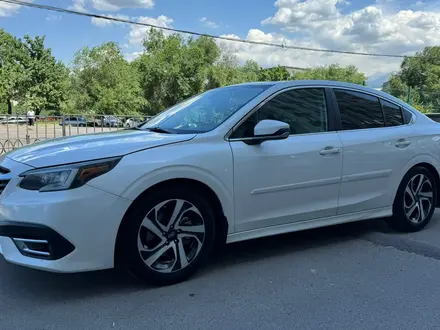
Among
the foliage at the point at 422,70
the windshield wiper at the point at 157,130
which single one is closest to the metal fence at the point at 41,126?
the windshield wiper at the point at 157,130

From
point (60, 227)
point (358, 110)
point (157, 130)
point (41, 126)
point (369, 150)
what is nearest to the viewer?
point (60, 227)

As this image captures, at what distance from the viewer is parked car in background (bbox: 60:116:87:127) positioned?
1168 centimetres

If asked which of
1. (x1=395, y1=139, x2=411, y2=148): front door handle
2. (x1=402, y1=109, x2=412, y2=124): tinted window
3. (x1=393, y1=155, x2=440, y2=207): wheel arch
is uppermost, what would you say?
(x1=402, y1=109, x2=412, y2=124): tinted window

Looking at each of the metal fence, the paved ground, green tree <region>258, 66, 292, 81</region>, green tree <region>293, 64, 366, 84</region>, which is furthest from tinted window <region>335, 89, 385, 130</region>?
green tree <region>258, 66, 292, 81</region>

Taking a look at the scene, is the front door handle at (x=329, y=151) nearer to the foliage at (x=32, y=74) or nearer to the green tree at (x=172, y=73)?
the green tree at (x=172, y=73)

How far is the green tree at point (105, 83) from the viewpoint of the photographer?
1521 inches

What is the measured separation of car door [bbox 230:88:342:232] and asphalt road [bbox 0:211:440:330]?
0.44 m

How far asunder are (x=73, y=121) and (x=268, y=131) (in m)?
9.51

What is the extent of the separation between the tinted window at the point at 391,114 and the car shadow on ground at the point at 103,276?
137 cm

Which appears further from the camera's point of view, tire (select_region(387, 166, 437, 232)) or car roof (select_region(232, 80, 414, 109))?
tire (select_region(387, 166, 437, 232))

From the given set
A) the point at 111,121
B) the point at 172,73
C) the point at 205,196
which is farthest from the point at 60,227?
the point at 172,73

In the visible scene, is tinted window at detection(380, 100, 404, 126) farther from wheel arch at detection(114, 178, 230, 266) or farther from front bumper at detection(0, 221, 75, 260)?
front bumper at detection(0, 221, 75, 260)

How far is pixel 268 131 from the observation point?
3.44 metres

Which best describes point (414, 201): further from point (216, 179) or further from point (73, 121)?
point (73, 121)
